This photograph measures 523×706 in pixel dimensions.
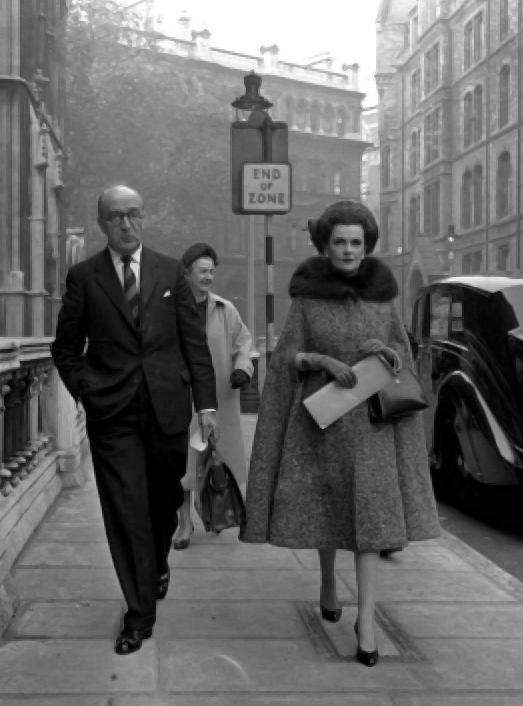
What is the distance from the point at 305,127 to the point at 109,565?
213 feet

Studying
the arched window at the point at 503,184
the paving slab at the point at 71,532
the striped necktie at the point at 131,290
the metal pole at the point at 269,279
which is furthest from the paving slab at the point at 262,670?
the arched window at the point at 503,184

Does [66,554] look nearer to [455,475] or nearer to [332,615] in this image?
[332,615]

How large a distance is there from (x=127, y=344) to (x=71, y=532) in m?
2.83

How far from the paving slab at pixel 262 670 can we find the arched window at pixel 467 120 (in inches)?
1843

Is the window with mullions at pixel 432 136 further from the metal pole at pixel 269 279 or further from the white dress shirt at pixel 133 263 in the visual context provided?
the white dress shirt at pixel 133 263

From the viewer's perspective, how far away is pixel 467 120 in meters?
48.5

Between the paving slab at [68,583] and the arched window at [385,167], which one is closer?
the paving slab at [68,583]

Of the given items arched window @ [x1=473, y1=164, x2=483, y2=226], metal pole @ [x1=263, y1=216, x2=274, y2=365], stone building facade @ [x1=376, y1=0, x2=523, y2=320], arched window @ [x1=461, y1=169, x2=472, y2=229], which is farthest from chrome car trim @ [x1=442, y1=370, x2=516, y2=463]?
arched window @ [x1=461, y1=169, x2=472, y2=229]

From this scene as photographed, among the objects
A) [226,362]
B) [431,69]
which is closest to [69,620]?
[226,362]

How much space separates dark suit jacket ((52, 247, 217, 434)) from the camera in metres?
4.01

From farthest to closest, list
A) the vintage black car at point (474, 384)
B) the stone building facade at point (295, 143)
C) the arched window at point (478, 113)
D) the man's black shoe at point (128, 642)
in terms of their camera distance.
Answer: the stone building facade at point (295, 143) → the arched window at point (478, 113) → the vintage black car at point (474, 384) → the man's black shoe at point (128, 642)

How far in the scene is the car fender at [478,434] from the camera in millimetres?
6633

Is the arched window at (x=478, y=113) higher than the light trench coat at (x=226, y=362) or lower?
higher

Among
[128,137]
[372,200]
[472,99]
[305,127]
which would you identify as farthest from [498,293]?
[372,200]
